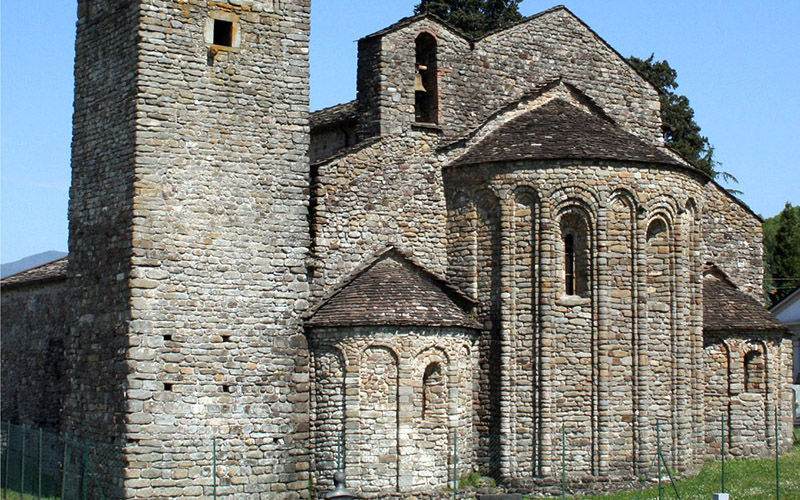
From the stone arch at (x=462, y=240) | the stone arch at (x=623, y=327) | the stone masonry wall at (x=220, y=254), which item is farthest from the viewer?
the stone arch at (x=462, y=240)

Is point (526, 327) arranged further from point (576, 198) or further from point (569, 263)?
point (576, 198)

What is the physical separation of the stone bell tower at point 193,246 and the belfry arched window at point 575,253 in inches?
217

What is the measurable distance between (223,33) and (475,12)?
72.9 feet

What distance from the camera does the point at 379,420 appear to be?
2209 centimetres

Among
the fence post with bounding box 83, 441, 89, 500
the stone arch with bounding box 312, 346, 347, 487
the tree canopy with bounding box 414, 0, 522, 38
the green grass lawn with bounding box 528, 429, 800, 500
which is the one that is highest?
the tree canopy with bounding box 414, 0, 522, 38

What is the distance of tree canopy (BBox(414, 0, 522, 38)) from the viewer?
→ 4262 centimetres

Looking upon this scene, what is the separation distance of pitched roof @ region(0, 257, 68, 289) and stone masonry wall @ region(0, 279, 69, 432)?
0.58 ft

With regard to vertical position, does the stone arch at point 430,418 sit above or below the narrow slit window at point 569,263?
below

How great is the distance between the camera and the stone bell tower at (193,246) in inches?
827

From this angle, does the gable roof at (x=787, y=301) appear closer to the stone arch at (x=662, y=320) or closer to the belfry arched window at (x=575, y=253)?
the stone arch at (x=662, y=320)

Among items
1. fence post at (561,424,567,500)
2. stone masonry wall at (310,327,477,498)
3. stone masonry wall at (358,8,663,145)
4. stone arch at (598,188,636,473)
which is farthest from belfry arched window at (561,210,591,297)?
stone masonry wall at (358,8,663,145)

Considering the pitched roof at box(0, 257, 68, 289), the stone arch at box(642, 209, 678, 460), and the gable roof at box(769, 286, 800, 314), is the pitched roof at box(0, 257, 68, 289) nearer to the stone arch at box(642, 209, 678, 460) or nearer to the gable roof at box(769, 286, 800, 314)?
the stone arch at box(642, 209, 678, 460)

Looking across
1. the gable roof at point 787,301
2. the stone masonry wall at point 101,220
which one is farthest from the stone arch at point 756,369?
the gable roof at point 787,301

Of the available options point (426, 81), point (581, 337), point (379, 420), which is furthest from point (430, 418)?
point (426, 81)
